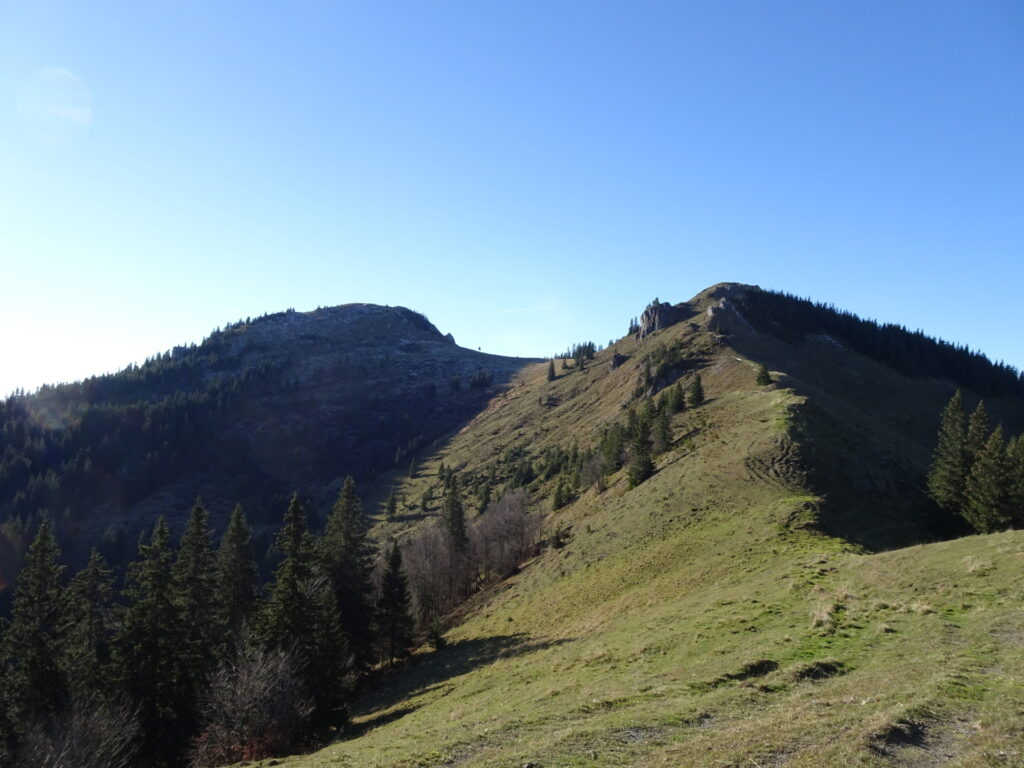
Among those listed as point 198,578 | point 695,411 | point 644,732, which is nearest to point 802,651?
point 644,732

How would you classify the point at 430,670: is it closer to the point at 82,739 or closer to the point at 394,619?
the point at 394,619

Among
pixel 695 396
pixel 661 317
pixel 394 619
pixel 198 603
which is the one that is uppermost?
pixel 661 317

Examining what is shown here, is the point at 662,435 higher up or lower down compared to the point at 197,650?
higher up

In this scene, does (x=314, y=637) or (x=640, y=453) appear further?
(x=640, y=453)

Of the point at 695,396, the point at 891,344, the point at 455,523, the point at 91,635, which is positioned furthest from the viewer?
the point at 891,344

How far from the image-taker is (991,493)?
50688mm

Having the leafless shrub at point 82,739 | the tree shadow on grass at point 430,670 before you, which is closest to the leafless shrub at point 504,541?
the tree shadow on grass at point 430,670

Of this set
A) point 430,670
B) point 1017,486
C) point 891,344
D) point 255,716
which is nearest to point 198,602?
point 255,716

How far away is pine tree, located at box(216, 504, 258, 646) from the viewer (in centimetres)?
5268

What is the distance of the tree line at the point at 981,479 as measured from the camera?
49.7 m

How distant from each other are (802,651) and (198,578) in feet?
153

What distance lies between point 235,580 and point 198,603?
202 inches

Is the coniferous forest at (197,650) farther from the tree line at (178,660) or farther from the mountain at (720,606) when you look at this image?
the mountain at (720,606)

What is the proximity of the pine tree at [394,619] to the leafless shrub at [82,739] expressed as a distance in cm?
2126
